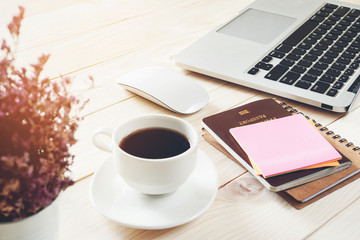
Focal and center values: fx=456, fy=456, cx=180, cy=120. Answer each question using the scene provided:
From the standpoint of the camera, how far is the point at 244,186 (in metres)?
0.71

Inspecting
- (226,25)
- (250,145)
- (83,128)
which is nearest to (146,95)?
(83,128)

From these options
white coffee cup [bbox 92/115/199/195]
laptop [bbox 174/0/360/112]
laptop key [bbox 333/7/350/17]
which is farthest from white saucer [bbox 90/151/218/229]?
laptop key [bbox 333/7/350/17]

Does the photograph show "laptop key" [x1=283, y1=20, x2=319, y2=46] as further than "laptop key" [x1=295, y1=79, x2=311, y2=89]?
Yes

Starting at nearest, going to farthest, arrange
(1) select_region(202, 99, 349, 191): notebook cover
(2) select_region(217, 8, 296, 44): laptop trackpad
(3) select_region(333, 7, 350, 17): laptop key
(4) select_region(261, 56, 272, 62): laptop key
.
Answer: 1. (1) select_region(202, 99, 349, 191): notebook cover
2. (4) select_region(261, 56, 272, 62): laptop key
3. (2) select_region(217, 8, 296, 44): laptop trackpad
4. (3) select_region(333, 7, 350, 17): laptop key

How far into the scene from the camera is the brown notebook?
2.23ft

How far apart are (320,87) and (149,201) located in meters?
0.44

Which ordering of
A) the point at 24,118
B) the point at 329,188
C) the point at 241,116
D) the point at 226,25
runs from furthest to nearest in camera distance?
1. the point at 226,25
2. the point at 241,116
3. the point at 329,188
4. the point at 24,118

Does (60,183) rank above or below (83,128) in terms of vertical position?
above

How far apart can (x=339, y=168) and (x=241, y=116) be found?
19cm

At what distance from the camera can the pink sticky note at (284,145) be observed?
71 cm

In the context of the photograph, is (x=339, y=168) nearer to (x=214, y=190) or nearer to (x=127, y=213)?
(x=214, y=190)

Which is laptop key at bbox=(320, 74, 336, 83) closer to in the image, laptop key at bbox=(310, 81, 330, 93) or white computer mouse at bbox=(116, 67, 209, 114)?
laptop key at bbox=(310, 81, 330, 93)

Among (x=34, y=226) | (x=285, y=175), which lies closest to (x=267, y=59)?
(x=285, y=175)

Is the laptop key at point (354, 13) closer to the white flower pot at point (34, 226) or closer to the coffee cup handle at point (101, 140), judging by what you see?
the coffee cup handle at point (101, 140)
